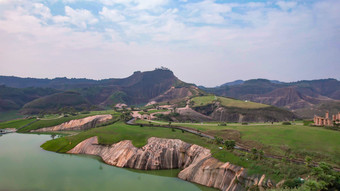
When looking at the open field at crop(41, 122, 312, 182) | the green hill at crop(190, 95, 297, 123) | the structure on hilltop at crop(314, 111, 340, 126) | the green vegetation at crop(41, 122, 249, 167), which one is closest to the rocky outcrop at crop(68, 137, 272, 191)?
the open field at crop(41, 122, 312, 182)

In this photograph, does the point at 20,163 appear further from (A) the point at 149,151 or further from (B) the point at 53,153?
(A) the point at 149,151

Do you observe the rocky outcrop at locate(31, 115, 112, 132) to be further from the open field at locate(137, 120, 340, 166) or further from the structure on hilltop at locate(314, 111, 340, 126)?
the structure on hilltop at locate(314, 111, 340, 126)

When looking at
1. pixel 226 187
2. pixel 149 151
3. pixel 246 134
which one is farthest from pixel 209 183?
pixel 246 134

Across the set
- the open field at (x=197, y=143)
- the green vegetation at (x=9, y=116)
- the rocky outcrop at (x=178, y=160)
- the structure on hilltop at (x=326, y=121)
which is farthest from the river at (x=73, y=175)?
the green vegetation at (x=9, y=116)

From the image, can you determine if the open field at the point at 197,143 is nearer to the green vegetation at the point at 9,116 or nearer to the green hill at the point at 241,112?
the green hill at the point at 241,112

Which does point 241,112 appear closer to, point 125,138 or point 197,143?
point 197,143

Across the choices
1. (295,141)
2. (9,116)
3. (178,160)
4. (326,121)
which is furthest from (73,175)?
(9,116)
